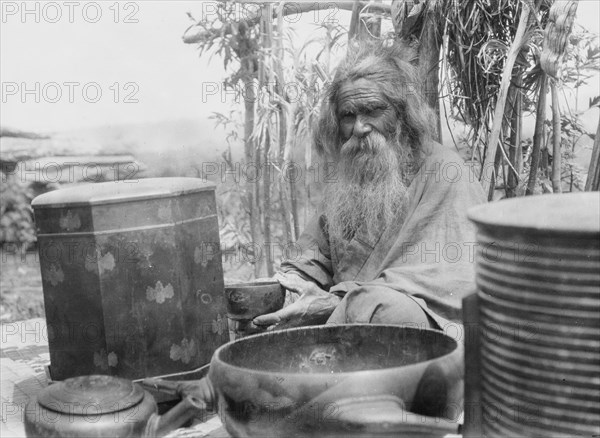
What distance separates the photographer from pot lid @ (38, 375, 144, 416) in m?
2.15

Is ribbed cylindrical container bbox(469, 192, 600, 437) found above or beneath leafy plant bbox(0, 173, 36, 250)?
above

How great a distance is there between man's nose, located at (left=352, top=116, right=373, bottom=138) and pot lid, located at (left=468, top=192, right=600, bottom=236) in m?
1.49

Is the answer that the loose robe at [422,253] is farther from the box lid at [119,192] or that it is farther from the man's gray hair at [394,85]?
the box lid at [119,192]

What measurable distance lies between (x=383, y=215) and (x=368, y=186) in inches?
6.8

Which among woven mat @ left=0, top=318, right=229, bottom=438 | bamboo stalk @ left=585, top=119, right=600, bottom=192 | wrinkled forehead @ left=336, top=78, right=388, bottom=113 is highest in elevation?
wrinkled forehead @ left=336, top=78, right=388, bottom=113

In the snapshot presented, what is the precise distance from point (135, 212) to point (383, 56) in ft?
4.90

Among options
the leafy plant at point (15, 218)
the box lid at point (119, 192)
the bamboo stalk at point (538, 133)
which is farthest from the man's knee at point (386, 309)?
A: the leafy plant at point (15, 218)

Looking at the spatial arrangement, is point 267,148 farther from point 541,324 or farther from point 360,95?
point 541,324

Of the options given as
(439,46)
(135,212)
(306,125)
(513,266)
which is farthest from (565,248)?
(306,125)

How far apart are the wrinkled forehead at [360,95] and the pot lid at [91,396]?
1786 millimetres

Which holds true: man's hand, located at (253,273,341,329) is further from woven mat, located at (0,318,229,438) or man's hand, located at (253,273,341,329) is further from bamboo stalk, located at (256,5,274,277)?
bamboo stalk, located at (256,5,274,277)

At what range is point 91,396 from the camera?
2174 millimetres

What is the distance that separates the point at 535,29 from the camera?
3.47 meters

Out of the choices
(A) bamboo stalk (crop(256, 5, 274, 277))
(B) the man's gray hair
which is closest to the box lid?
(B) the man's gray hair
